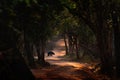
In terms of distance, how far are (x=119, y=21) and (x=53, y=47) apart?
48.1 metres

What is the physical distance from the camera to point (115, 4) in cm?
2119

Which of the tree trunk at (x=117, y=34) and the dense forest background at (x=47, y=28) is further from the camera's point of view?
the tree trunk at (x=117, y=34)

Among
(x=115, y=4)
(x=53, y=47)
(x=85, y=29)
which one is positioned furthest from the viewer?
(x=53, y=47)

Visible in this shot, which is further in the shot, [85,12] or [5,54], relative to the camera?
[85,12]

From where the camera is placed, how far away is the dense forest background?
42.0 feet

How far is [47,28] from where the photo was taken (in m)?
28.8

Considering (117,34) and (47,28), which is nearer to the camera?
(117,34)

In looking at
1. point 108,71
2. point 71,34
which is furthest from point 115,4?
point 71,34

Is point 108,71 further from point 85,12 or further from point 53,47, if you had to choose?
point 53,47

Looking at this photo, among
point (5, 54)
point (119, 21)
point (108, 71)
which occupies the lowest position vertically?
point (108, 71)

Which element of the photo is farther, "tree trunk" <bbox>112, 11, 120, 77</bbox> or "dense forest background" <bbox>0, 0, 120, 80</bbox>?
"tree trunk" <bbox>112, 11, 120, 77</bbox>

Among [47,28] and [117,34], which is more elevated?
[47,28]

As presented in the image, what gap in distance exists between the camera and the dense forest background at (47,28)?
1279 centimetres

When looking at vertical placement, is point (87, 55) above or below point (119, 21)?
below
